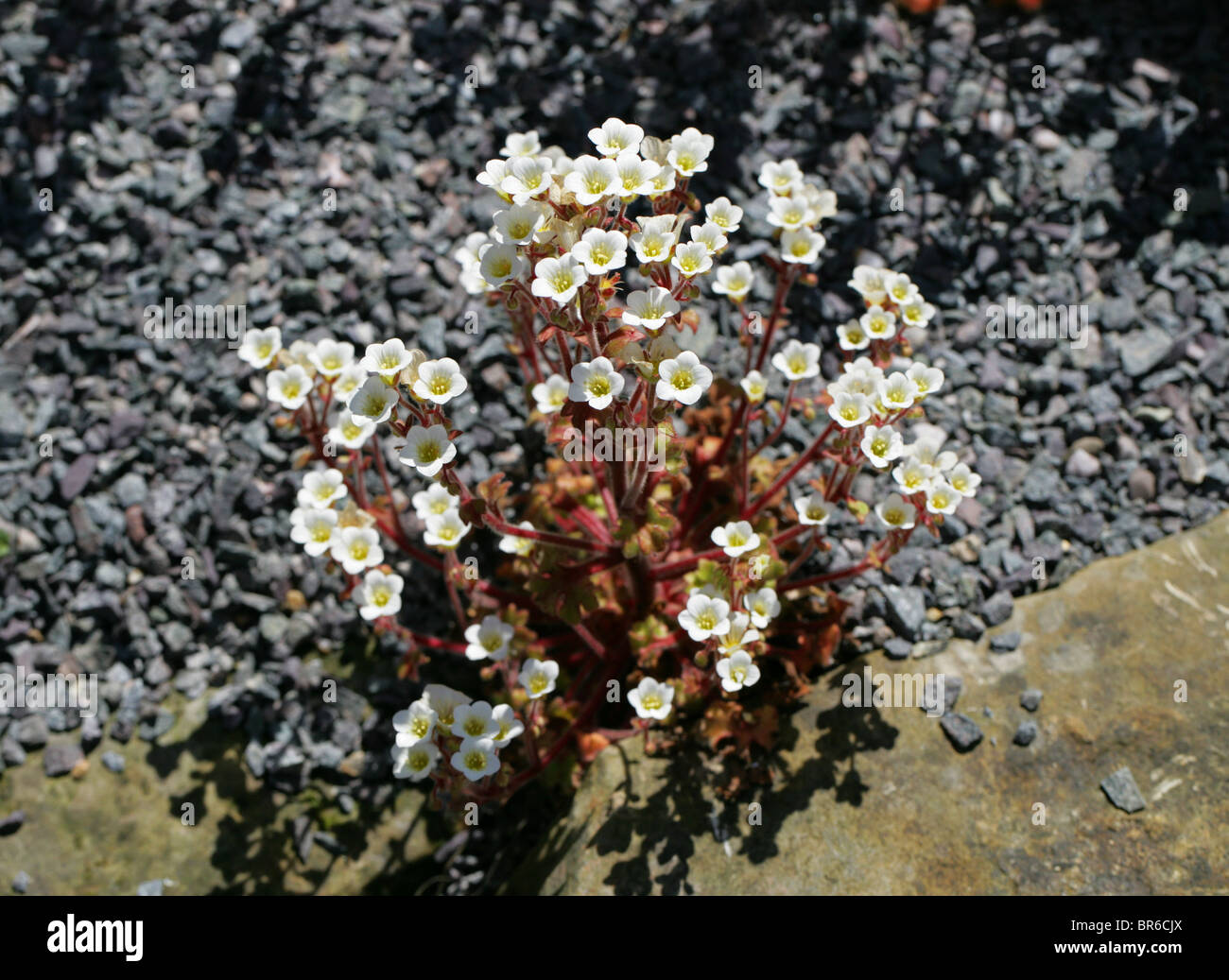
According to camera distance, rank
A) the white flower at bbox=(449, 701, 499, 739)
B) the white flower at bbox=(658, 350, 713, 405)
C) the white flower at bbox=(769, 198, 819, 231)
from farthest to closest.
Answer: the white flower at bbox=(769, 198, 819, 231), the white flower at bbox=(449, 701, 499, 739), the white flower at bbox=(658, 350, 713, 405)

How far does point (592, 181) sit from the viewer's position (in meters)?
2.91

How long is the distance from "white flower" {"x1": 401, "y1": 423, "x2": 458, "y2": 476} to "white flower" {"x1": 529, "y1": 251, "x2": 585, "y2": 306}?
52cm

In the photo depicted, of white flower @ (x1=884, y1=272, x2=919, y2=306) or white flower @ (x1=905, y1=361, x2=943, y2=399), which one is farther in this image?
white flower @ (x1=884, y1=272, x2=919, y2=306)

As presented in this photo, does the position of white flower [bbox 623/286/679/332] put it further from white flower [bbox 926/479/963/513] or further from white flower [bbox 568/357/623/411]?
white flower [bbox 926/479/963/513]

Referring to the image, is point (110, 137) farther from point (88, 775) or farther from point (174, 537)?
point (88, 775)

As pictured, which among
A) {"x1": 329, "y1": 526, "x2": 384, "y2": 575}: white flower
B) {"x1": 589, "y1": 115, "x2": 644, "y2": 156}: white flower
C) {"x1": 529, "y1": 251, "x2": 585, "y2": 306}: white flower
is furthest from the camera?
{"x1": 329, "y1": 526, "x2": 384, "y2": 575}: white flower

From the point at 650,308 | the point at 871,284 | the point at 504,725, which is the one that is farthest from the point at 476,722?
the point at 871,284

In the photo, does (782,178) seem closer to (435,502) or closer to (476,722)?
(435,502)


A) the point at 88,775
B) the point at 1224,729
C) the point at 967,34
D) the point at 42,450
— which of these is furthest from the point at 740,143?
the point at 88,775

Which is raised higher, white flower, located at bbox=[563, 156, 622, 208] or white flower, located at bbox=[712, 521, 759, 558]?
white flower, located at bbox=[563, 156, 622, 208]

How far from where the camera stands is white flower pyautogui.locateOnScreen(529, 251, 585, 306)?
279 cm

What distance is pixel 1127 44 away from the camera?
5.18 meters

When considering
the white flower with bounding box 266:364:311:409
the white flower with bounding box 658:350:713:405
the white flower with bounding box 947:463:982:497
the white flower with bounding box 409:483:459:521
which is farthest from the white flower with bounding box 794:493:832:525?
the white flower with bounding box 266:364:311:409

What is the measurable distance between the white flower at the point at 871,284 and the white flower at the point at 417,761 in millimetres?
2269
